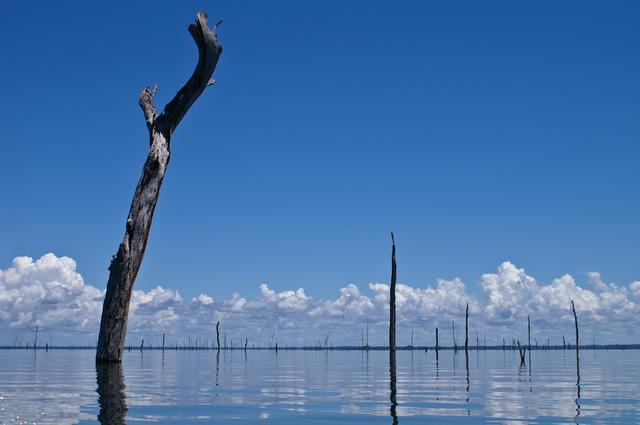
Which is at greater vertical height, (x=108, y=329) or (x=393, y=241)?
(x=393, y=241)

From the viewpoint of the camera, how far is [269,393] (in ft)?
42.7

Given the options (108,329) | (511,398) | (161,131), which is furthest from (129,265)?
(511,398)

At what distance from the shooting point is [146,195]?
17.7m

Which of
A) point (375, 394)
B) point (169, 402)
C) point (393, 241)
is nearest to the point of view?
point (169, 402)

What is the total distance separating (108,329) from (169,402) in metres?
7.62

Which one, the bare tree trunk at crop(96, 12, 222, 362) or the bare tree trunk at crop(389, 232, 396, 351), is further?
the bare tree trunk at crop(389, 232, 396, 351)

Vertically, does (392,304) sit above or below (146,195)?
below

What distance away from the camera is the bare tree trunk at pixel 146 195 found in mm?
17391

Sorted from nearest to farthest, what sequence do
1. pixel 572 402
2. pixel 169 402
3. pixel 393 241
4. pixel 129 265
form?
1. pixel 169 402
2. pixel 572 402
3. pixel 129 265
4. pixel 393 241

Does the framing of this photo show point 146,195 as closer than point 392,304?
Yes

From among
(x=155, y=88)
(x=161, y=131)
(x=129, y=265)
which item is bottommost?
(x=129, y=265)

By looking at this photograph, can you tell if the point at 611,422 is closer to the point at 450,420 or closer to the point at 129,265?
the point at 450,420

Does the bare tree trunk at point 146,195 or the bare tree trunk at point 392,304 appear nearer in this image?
the bare tree trunk at point 146,195

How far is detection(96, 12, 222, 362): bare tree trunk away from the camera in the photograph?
17.4 meters
